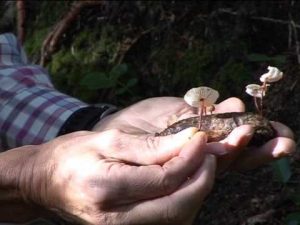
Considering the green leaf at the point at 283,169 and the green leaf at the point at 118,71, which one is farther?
the green leaf at the point at 118,71

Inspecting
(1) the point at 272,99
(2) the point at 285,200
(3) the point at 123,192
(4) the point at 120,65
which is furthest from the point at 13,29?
(3) the point at 123,192

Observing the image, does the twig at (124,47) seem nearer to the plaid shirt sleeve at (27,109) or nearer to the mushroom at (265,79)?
the plaid shirt sleeve at (27,109)

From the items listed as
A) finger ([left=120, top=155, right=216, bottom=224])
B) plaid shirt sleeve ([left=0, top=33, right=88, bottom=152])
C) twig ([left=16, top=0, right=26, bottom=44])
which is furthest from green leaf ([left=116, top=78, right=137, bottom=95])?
finger ([left=120, top=155, right=216, bottom=224])

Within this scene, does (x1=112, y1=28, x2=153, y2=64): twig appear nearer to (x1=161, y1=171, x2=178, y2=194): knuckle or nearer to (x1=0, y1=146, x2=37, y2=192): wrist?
(x1=0, y1=146, x2=37, y2=192): wrist

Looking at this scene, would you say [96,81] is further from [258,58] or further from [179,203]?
[179,203]

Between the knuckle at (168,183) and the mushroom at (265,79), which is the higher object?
the mushroom at (265,79)

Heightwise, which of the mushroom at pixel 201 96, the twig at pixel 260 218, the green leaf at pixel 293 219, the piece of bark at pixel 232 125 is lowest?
the twig at pixel 260 218

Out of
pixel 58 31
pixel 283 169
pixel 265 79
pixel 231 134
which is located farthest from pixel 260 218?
pixel 58 31

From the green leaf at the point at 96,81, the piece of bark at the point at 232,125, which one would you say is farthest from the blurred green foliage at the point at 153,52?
the piece of bark at the point at 232,125
